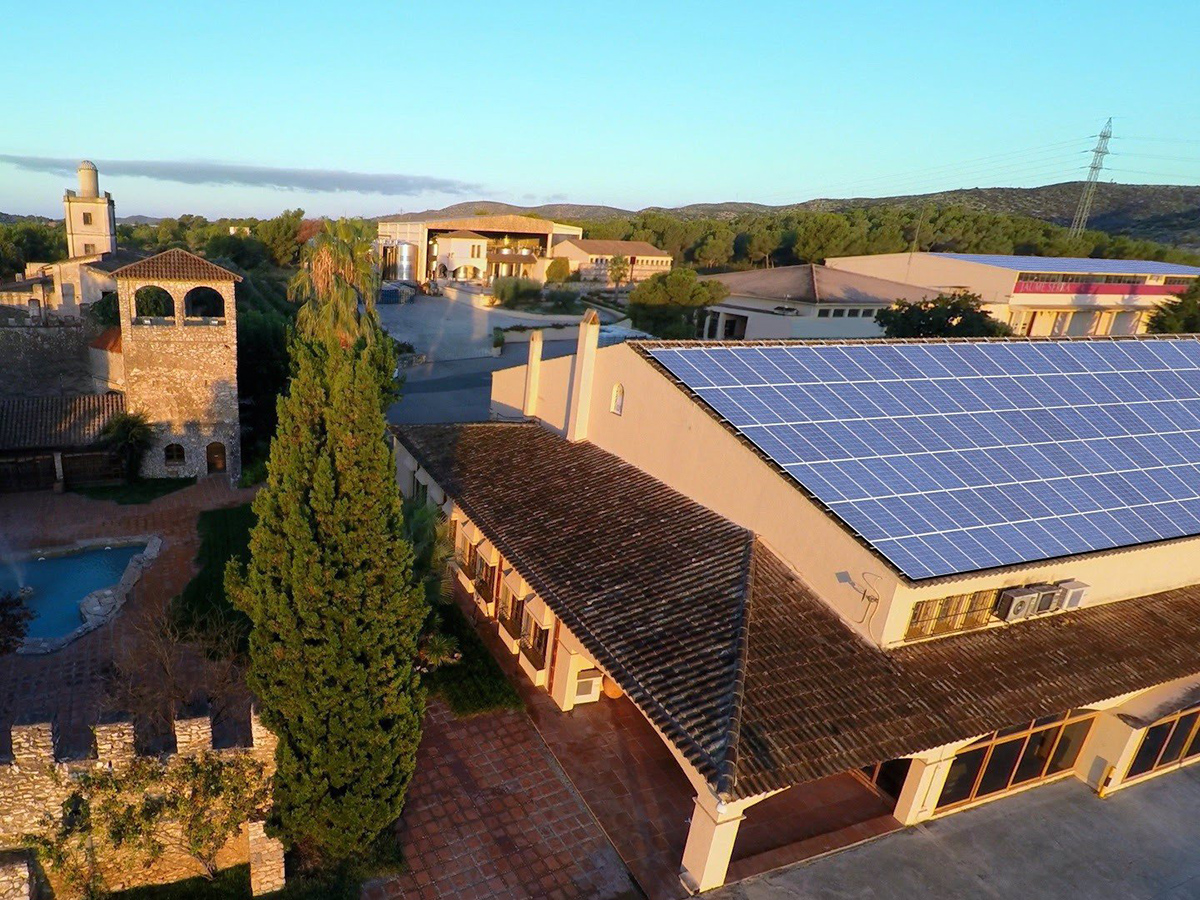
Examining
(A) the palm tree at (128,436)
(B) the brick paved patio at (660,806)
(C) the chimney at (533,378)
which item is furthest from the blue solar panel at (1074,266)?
(A) the palm tree at (128,436)

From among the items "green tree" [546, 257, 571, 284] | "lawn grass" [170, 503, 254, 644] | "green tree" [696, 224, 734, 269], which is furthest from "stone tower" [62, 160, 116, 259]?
"green tree" [696, 224, 734, 269]

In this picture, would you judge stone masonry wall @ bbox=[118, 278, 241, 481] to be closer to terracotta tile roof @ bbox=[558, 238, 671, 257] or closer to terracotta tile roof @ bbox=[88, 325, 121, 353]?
terracotta tile roof @ bbox=[88, 325, 121, 353]

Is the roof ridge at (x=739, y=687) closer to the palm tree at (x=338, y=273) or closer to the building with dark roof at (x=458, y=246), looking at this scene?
the palm tree at (x=338, y=273)

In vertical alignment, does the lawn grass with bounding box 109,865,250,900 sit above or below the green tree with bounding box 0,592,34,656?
below

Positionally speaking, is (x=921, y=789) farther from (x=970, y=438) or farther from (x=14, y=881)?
(x=14, y=881)

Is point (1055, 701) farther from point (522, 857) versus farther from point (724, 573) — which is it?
point (522, 857)

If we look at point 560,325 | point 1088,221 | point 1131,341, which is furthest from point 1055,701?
point 1088,221
